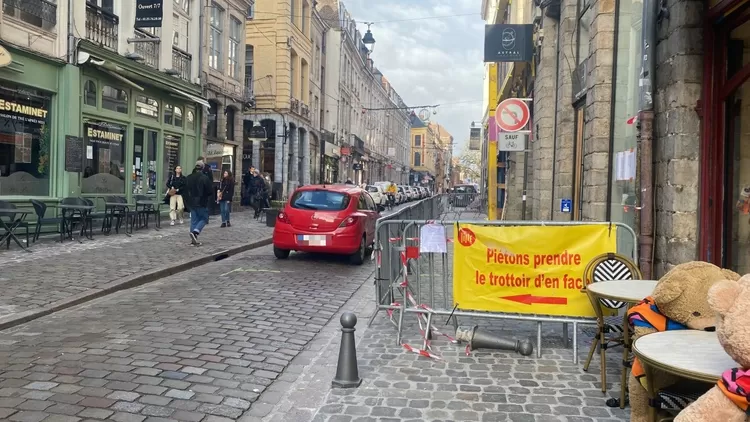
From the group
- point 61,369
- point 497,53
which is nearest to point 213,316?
point 61,369

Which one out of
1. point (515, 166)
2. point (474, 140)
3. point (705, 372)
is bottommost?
point (705, 372)

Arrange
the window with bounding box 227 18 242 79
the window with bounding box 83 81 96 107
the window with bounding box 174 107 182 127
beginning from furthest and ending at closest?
1. the window with bounding box 227 18 242 79
2. the window with bounding box 174 107 182 127
3. the window with bounding box 83 81 96 107

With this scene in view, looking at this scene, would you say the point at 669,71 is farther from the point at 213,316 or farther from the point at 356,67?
the point at 356,67

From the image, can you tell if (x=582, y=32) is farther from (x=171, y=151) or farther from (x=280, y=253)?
(x=171, y=151)

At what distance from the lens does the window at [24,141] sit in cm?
1266

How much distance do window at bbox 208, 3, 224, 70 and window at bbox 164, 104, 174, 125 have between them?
3.72 m

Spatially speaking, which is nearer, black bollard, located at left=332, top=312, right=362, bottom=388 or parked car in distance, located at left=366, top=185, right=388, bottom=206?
black bollard, located at left=332, top=312, right=362, bottom=388

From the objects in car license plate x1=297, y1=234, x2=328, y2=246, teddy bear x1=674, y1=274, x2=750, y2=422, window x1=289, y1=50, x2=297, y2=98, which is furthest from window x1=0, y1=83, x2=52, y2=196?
window x1=289, y1=50, x2=297, y2=98

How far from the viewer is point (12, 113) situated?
502 inches

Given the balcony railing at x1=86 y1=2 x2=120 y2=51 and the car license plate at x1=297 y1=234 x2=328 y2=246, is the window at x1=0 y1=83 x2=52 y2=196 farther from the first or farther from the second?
the car license plate at x1=297 y1=234 x2=328 y2=246

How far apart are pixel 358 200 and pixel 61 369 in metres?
7.56

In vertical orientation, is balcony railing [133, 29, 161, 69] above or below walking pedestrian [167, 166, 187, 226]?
above

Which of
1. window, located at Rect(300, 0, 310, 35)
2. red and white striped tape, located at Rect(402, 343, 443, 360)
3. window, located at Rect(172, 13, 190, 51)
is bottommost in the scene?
red and white striped tape, located at Rect(402, 343, 443, 360)

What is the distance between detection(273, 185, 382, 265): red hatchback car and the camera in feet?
36.8
